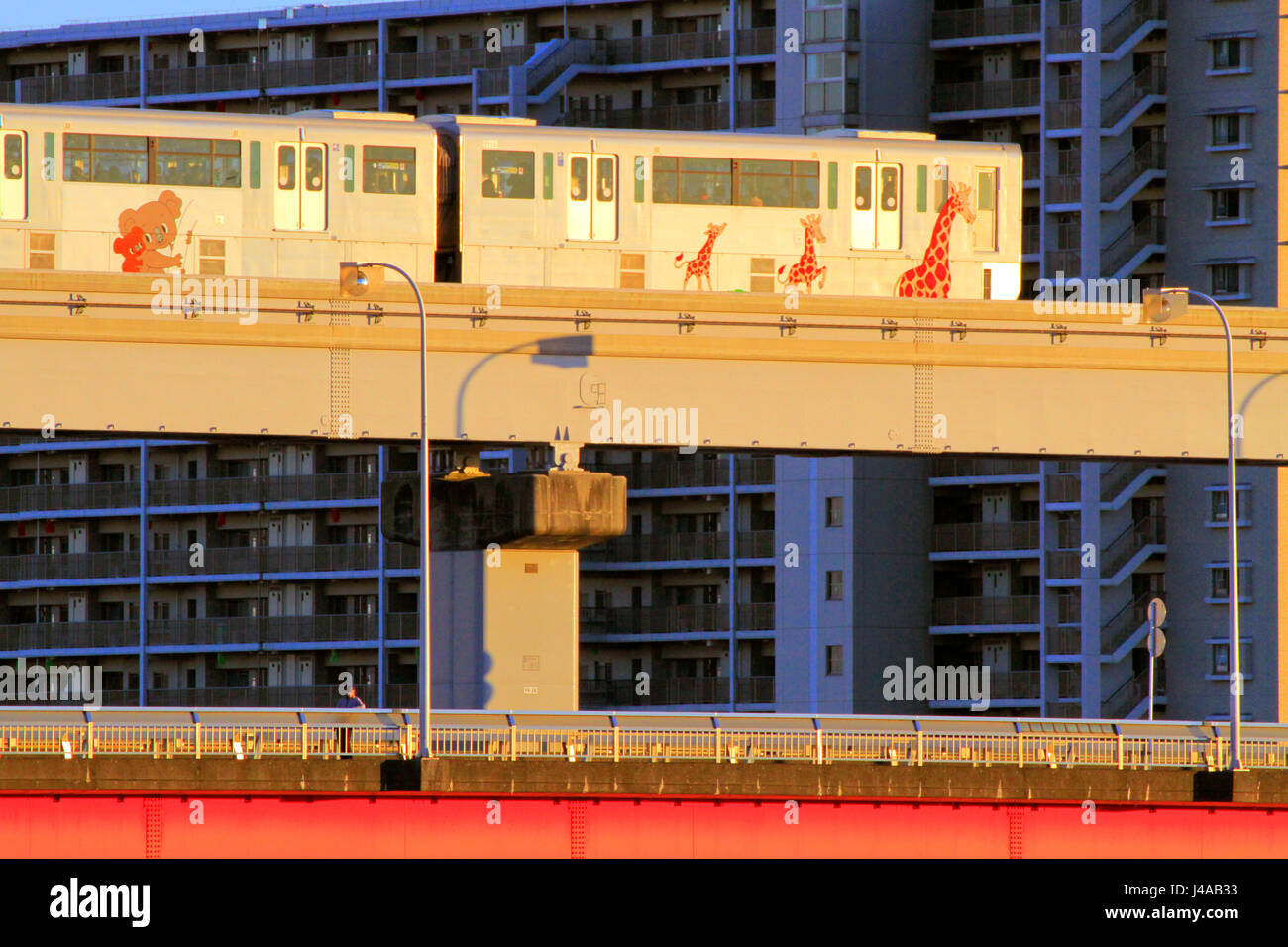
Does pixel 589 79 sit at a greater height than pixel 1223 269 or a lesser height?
greater

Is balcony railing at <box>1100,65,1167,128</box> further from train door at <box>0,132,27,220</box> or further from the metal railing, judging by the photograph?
train door at <box>0,132,27,220</box>

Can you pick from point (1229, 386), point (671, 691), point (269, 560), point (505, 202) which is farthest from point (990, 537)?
point (505, 202)

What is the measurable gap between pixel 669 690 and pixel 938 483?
14.4 meters

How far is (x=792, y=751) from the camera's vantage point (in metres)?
50.5

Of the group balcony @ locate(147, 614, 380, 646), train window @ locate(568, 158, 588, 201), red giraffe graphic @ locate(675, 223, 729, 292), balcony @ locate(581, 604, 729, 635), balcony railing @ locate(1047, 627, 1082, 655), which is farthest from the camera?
balcony @ locate(147, 614, 380, 646)

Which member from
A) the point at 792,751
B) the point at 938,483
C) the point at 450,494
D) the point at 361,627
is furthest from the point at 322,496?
the point at 792,751

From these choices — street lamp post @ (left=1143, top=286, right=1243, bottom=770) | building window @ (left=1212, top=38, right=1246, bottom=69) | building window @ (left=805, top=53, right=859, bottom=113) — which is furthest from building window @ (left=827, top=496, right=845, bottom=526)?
street lamp post @ (left=1143, top=286, right=1243, bottom=770)

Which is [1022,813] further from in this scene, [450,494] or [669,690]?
[669,690]

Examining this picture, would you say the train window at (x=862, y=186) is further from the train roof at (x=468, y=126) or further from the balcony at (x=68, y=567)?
the balcony at (x=68, y=567)

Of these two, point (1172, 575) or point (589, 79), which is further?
point (589, 79)

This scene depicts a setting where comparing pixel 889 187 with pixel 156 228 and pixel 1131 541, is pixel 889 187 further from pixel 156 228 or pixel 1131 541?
pixel 1131 541

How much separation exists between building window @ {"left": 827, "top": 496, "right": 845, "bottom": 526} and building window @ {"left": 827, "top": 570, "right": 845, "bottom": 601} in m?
1.95

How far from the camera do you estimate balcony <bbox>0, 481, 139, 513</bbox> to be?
11706 cm

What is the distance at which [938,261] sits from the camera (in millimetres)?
61250
